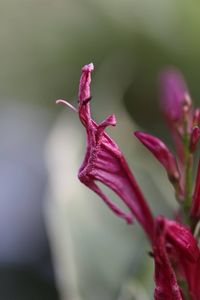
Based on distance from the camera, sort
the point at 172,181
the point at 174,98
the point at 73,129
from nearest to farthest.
→ 1. the point at 172,181
2. the point at 174,98
3. the point at 73,129

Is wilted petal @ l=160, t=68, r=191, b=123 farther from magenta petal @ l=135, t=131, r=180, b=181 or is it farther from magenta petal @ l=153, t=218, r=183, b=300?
magenta petal @ l=153, t=218, r=183, b=300

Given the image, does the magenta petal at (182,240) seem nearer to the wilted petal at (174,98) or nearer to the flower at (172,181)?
the flower at (172,181)

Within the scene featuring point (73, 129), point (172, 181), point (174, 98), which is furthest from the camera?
point (73, 129)

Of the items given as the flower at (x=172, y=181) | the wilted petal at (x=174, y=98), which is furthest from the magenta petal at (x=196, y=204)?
the wilted petal at (x=174, y=98)

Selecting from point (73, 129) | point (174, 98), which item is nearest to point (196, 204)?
point (174, 98)

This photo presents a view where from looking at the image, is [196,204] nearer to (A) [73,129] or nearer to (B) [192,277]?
(B) [192,277]

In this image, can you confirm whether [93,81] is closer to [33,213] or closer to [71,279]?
[33,213]
